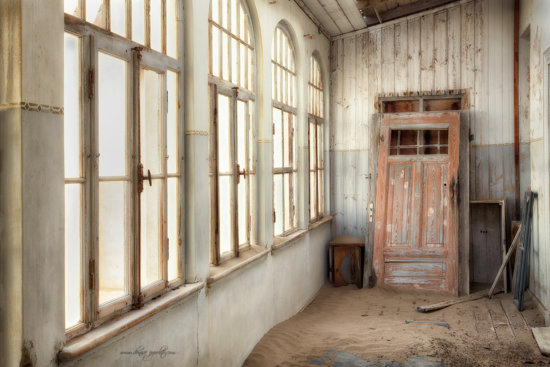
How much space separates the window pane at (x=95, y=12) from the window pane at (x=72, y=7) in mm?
74

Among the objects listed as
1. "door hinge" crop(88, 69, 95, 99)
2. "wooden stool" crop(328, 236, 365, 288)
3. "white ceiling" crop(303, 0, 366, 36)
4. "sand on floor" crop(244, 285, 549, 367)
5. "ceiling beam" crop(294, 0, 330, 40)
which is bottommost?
"sand on floor" crop(244, 285, 549, 367)

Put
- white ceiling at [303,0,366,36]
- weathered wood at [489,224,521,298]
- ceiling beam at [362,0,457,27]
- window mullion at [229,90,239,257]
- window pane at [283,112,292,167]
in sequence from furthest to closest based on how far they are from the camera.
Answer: ceiling beam at [362,0,457,27] → white ceiling at [303,0,366,36] → weathered wood at [489,224,521,298] → window pane at [283,112,292,167] → window mullion at [229,90,239,257]

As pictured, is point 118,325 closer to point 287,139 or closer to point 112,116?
point 112,116

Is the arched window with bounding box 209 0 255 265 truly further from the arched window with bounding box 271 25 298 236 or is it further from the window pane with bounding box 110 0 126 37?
the window pane with bounding box 110 0 126 37

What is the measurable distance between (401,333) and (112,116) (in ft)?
12.4

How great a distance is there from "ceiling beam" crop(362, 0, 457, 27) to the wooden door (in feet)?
5.36

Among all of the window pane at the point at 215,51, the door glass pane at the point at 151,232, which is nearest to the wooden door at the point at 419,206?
the window pane at the point at 215,51

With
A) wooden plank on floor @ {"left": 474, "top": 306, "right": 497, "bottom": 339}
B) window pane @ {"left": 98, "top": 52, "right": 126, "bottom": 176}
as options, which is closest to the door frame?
Result: wooden plank on floor @ {"left": 474, "top": 306, "right": 497, "bottom": 339}

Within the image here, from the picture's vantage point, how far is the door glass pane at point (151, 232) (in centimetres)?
284

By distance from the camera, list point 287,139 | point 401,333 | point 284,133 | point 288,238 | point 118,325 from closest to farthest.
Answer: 1. point 118,325
2. point 401,333
3. point 288,238
4. point 284,133
5. point 287,139

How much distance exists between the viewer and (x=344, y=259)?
709 cm

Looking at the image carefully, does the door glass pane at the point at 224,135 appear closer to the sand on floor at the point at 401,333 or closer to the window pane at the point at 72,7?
the window pane at the point at 72,7

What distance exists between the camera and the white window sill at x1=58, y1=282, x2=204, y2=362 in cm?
204

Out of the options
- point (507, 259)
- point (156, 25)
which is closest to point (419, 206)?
point (507, 259)
